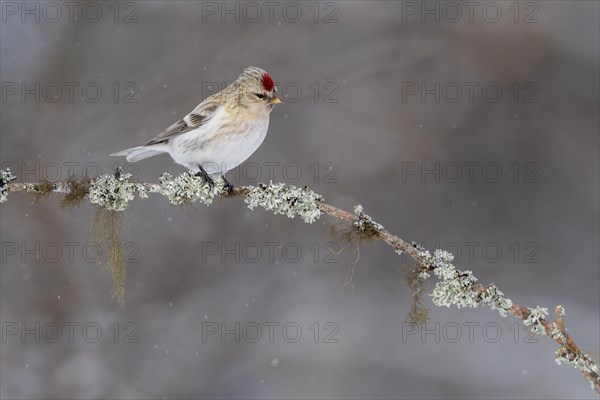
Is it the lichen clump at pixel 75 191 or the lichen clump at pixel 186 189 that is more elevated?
the lichen clump at pixel 186 189

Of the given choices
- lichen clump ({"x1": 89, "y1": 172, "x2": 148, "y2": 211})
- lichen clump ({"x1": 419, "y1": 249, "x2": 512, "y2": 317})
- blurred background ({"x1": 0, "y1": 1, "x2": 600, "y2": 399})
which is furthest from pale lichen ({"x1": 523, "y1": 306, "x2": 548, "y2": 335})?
blurred background ({"x1": 0, "y1": 1, "x2": 600, "y2": 399})

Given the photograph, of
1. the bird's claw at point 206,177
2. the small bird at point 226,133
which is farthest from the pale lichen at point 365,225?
the small bird at point 226,133

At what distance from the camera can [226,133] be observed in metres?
3.88

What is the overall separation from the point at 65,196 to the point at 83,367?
12.1ft

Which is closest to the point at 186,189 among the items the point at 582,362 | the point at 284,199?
the point at 284,199

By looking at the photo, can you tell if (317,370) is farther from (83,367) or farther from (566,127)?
(566,127)

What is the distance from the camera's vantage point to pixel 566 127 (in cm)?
671

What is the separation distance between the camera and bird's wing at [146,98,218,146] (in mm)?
3965

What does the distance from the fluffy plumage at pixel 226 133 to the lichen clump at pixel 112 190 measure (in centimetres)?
77

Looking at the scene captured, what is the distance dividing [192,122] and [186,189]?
3.00 feet

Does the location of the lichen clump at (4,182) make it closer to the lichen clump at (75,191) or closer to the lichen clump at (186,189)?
→ the lichen clump at (75,191)

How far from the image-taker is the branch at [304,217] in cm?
244

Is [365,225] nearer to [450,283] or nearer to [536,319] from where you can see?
[450,283]

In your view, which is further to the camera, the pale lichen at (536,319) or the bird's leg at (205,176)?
the bird's leg at (205,176)
